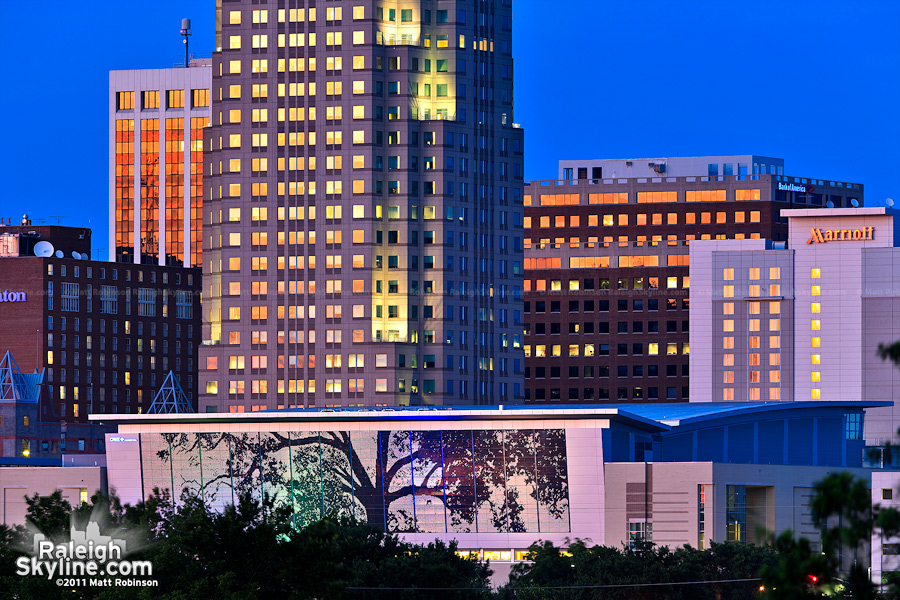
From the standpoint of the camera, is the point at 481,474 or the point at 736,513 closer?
the point at 736,513

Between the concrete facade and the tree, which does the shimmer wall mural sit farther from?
the tree

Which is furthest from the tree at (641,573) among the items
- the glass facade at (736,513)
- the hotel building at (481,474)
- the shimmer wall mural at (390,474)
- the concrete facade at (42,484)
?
the concrete facade at (42,484)

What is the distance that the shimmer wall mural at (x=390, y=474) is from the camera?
16512cm

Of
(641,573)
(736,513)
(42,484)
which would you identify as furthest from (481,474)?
(42,484)

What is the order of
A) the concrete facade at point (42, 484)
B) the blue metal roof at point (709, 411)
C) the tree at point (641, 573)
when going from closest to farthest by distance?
1. the tree at point (641, 573)
2. the concrete facade at point (42, 484)
3. the blue metal roof at point (709, 411)

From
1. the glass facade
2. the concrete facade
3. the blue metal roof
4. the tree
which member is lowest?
the tree

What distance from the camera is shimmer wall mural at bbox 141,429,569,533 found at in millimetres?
165125

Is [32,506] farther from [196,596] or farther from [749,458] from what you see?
[749,458]

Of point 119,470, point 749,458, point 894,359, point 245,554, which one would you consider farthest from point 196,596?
point 749,458

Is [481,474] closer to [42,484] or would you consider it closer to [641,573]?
[641,573]

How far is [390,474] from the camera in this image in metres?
169

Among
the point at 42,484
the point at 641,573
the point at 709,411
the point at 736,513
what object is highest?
the point at 709,411

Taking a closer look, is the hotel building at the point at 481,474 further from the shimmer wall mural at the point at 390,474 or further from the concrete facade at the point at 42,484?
the concrete facade at the point at 42,484

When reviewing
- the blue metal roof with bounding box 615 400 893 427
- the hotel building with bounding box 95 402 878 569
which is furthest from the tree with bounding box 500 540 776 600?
the blue metal roof with bounding box 615 400 893 427
